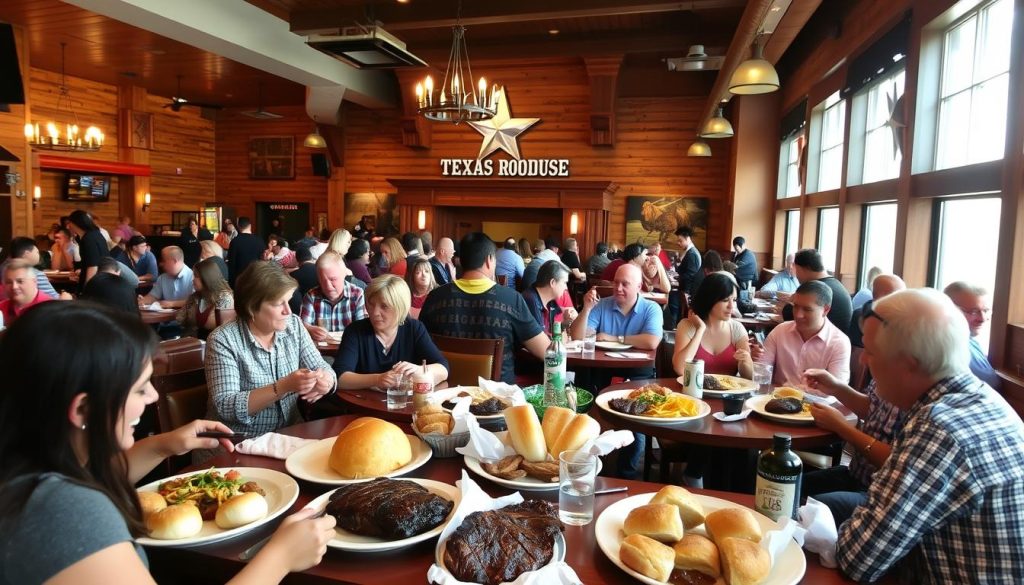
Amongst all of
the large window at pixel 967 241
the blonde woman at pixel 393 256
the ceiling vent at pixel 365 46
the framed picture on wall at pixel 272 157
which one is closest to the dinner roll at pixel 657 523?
the large window at pixel 967 241

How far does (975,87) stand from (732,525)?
4.66 m

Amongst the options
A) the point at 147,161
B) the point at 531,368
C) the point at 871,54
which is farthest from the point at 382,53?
the point at 147,161

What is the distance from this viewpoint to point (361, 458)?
168cm

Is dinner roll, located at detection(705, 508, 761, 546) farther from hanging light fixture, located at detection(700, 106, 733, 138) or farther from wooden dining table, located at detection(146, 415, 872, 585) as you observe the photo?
hanging light fixture, located at detection(700, 106, 733, 138)

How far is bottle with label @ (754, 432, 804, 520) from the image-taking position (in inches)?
59.3

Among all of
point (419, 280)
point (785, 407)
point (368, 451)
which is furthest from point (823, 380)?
point (419, 280)

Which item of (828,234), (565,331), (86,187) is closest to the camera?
(565,331)

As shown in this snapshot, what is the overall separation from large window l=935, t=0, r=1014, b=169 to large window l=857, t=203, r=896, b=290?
3.88 ft

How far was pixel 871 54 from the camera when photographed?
589 cm

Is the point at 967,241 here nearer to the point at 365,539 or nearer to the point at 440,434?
the point at 440,434

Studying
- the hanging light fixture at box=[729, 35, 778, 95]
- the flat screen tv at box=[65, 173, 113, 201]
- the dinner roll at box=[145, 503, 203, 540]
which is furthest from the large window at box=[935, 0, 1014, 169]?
the flat screen tv at box=[65, 173, 113, 201]

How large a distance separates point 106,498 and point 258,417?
1.53m

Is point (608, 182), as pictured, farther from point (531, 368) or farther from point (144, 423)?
point (144, 423)

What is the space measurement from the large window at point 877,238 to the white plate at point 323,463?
18.2ft
